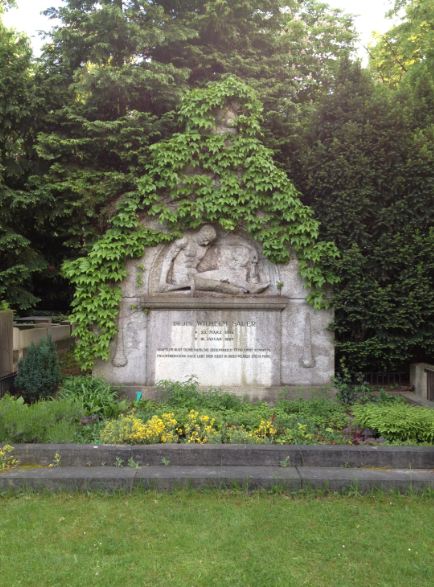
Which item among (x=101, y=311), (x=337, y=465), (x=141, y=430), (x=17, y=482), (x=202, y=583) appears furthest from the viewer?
(x=101, y=311)

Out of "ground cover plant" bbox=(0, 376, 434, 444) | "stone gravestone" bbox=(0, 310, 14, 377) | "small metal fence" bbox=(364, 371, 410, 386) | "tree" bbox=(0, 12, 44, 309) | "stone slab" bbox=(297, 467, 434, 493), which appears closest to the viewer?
"stone slab" bbox=(297, 467, 434, 493)

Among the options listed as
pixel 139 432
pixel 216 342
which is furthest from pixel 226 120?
pixel 139 432

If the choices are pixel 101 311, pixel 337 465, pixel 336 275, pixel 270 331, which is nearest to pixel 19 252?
pixel 101 311

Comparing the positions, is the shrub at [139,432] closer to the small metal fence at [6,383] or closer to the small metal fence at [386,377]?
the small metal fence at [6,383]

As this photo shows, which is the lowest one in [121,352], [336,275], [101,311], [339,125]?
[121,352]

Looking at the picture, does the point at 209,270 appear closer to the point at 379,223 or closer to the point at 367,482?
the point at 379,223

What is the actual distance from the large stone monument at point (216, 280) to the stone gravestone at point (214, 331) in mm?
18

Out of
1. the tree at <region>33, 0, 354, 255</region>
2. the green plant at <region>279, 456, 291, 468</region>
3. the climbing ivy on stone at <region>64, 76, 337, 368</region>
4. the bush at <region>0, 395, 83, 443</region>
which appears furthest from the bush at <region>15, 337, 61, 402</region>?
the green plant at <region>279, 456, 291, 468</region>

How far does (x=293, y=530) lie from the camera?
4523 mm

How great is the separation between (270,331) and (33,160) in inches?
306

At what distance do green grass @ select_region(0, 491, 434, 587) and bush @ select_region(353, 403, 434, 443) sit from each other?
4.21 feet

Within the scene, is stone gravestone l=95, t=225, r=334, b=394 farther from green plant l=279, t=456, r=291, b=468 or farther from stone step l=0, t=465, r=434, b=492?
stone step l=0, t=465, r=434, b=492

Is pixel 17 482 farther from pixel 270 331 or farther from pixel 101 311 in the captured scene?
pixel 270 331

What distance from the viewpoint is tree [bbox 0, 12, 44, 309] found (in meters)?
11.3
